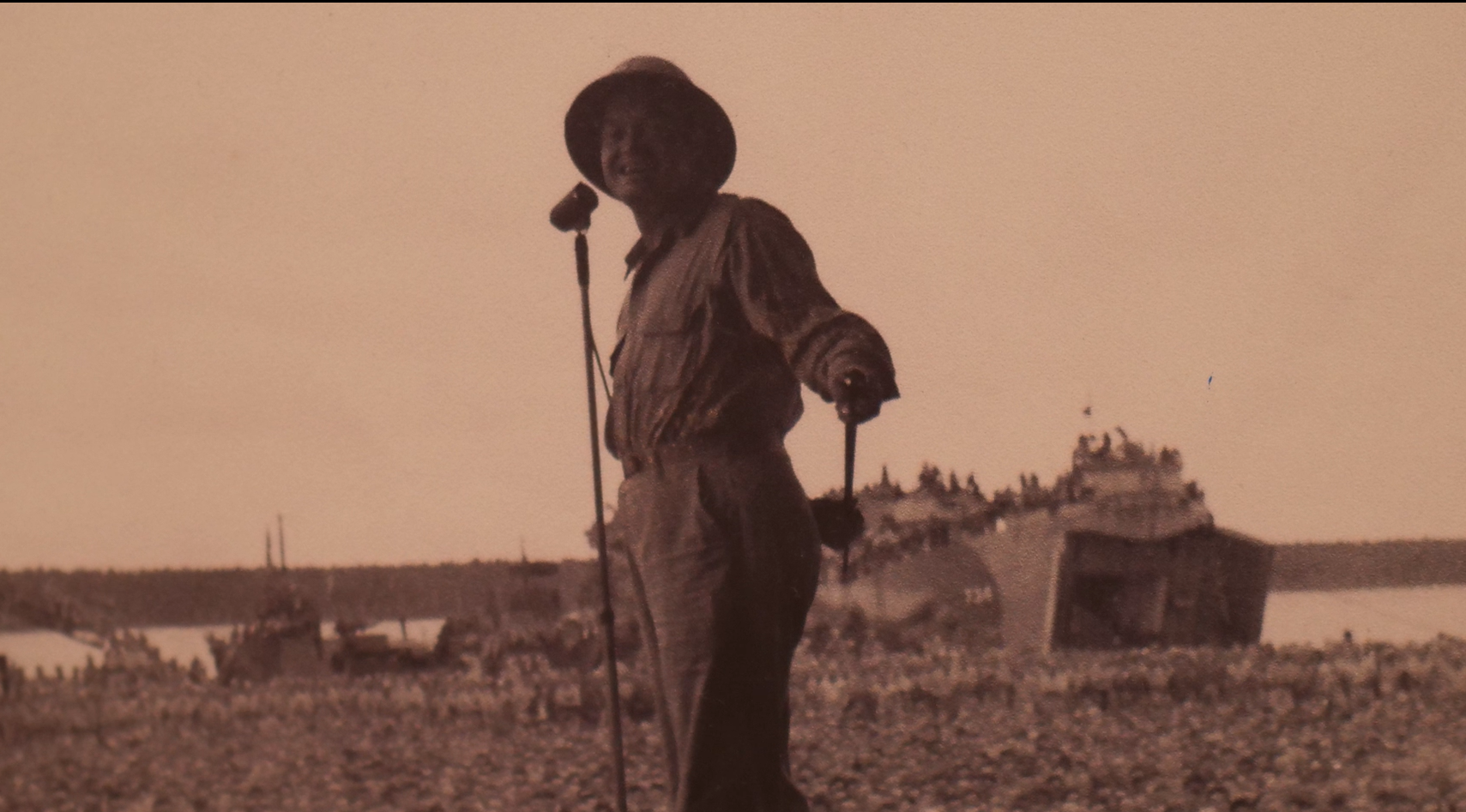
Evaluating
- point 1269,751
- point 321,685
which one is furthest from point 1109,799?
point 321,685

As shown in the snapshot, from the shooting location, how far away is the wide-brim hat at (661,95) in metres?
3.45

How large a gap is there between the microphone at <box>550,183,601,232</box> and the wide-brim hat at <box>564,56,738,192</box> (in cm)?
23

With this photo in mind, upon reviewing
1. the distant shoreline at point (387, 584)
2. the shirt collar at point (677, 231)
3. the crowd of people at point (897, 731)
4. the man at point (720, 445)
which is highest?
the shirt collar at point (677, 231)

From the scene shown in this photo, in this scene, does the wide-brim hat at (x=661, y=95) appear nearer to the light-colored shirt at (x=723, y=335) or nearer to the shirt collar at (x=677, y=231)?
the shirt collar at (x=677, y=231)

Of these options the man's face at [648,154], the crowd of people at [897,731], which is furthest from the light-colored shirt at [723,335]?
the crowd of people at [897,731]

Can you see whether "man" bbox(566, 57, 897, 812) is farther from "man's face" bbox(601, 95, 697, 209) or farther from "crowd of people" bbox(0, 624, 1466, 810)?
"crowd of people" bbox(0, 624, 1466, 810)

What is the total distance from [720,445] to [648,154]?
0.82 meters

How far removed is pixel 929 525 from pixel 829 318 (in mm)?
9909

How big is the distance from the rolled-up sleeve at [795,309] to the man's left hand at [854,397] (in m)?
0.01

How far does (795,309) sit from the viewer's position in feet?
10.1

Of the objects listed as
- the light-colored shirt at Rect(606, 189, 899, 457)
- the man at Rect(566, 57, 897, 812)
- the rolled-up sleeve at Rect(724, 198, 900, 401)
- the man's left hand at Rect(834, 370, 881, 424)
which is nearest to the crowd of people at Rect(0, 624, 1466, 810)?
the man at Rect(566, 57, 897, 812)

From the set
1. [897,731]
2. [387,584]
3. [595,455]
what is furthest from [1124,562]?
[595,455]

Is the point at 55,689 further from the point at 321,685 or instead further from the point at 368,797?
the point at 368,797

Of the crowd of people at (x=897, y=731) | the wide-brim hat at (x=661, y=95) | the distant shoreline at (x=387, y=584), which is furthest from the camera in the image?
the distant shoreline at (x=387, y=584)
